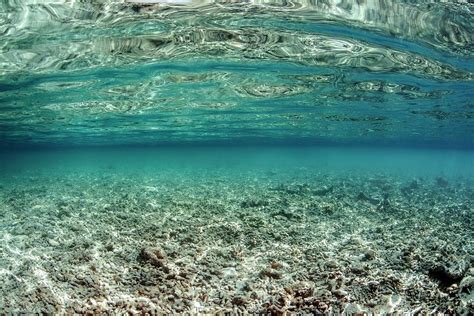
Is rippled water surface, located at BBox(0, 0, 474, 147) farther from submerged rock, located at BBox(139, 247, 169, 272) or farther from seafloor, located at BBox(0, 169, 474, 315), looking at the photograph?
submerged rock, located at BBox(139, 247, 169, 272)

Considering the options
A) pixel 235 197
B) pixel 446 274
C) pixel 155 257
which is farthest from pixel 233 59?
pixel 446 274

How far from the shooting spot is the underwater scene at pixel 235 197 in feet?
19.6

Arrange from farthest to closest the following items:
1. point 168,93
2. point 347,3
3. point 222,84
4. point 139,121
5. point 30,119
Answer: point 139,121 < point 30,119 < point 168,93 < point 222,84 < point 347,3

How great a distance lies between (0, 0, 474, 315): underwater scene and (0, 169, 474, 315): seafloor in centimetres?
4

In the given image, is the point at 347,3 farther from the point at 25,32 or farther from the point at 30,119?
the point at 30,119

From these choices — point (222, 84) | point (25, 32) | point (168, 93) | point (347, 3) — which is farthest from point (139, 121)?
point (347, 3)

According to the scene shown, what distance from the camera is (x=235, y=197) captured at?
14148 mm

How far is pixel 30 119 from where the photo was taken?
22781mm

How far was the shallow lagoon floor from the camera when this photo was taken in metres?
Answer: 5.71

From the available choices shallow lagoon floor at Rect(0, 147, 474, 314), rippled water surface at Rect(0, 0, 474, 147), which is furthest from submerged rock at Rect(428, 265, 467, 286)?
rippled water surface at Rect(0, 0, 474, 147)

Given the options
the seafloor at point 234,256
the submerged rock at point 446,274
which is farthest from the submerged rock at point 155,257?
the submerged rock at point 446,274

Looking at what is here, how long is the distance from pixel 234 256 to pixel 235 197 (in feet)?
22.1

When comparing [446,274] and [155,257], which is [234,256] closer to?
[155,257]

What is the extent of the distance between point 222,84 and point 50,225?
31.6ft
